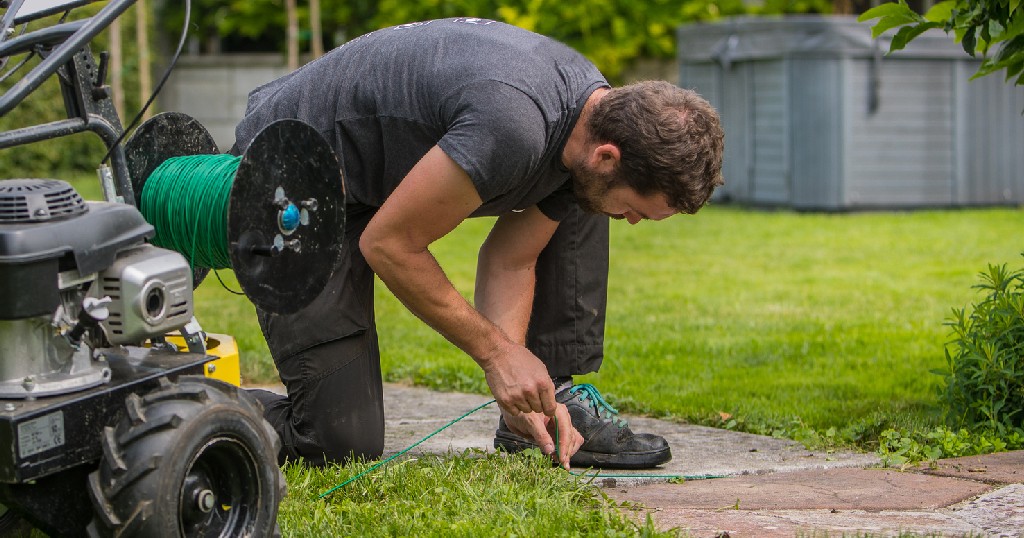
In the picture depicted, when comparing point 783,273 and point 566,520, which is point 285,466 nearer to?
point 566,520

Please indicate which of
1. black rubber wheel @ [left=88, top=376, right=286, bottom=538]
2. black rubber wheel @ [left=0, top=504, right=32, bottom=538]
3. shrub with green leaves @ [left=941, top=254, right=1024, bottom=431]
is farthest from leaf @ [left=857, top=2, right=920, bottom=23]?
black rubber wheel @ [left=0, top=504, right=32, bottom=538]

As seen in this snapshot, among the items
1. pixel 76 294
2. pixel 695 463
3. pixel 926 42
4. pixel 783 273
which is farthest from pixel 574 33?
pixel 76 294

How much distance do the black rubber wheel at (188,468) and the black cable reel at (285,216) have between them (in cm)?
23

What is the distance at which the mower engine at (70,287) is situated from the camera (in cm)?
225

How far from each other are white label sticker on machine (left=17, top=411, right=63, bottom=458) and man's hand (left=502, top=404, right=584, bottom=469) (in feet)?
3.99

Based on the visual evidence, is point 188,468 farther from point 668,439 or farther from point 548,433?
point 668,439

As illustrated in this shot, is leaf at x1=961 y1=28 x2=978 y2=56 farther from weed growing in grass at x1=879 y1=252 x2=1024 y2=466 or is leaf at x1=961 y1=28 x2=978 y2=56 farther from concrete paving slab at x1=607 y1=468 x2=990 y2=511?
concrete paving slab at x1=607 y1=468 x2=990 y2=511

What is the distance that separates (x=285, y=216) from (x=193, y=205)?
290 millimetres

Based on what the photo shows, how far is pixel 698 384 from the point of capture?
4707 millimetres

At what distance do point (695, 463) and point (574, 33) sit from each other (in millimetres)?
12915

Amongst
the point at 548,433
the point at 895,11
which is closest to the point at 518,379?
the point at 548,433

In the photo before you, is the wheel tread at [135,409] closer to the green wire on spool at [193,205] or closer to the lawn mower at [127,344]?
the lawn mower at [127,344]

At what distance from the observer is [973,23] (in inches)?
148

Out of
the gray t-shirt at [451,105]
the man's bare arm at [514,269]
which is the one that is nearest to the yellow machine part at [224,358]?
the gray t-shirt at [451,105]
